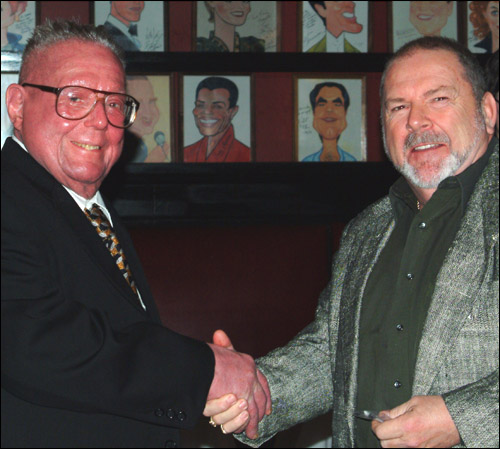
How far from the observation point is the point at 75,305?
187cm

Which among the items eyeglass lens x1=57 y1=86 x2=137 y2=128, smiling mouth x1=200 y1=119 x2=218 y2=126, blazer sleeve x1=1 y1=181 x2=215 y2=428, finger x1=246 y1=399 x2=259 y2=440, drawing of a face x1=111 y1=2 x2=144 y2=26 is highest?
drawing of a face x1=111 y1=2 x2=144 y2=26

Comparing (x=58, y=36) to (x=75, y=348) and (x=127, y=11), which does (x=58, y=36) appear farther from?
(x=127, y=11)

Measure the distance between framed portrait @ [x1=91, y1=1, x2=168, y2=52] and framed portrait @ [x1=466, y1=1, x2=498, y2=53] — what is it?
1.60 m

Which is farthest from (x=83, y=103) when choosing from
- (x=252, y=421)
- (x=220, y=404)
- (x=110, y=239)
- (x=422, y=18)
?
(x=422, y=18)

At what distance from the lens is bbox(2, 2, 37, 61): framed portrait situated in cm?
337

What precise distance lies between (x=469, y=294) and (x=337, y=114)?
1854 millimetres

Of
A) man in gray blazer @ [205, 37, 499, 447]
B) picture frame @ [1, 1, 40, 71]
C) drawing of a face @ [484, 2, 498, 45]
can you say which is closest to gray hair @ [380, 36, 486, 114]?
man in gray blazer @ [205, 37, 499, 447]

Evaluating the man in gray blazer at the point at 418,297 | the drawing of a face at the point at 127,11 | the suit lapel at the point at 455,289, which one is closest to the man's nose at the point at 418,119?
the man in gray blazer at the point at 418,297

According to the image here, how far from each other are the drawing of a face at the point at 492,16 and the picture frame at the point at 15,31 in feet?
7.66

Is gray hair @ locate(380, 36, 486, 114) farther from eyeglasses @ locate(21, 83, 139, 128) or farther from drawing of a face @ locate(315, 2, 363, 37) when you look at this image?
drawing of a face @ locate(315, 2, 363, 37)

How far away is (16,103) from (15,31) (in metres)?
1.36

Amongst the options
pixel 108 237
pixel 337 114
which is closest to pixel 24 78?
pixel 108 237

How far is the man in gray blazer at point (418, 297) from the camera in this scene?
1848 mm

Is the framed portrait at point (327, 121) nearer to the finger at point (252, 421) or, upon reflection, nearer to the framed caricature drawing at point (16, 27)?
the framed caricature drawing at point (16, 27)
